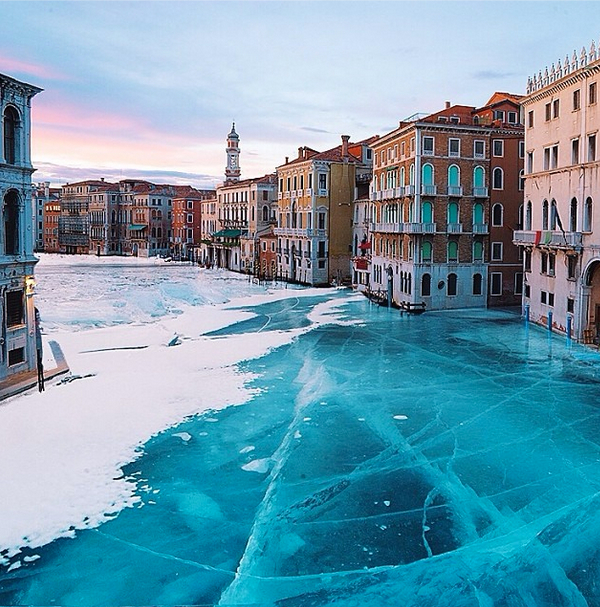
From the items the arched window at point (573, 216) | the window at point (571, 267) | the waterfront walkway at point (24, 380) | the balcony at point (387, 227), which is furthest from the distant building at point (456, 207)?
the waterfront walkway at point (24, 380)

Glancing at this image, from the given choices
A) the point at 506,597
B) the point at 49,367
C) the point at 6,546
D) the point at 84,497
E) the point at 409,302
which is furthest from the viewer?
the point at 409,302

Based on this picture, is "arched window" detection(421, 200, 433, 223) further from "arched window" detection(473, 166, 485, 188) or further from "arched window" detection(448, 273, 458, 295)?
"arched window" detection(448, 273, 458, 295)

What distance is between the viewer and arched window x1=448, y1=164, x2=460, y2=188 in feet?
136

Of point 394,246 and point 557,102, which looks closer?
point 557,102

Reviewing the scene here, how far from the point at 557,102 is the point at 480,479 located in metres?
23.9

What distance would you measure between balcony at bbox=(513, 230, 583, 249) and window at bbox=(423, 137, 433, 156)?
26.5 feet

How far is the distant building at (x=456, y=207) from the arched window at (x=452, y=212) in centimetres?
6

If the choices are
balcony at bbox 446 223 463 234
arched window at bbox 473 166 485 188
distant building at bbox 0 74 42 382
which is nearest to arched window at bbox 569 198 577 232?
balcony at bbox 446 223 463 234

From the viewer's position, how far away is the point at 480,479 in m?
13.5

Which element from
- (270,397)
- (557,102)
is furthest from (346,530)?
(557,102)

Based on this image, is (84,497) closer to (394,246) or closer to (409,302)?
(409,302)

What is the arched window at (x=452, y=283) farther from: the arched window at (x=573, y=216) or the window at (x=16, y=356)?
the window at (x=16, y=356)

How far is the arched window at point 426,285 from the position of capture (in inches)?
1634

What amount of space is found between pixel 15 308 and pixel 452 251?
2833cm
